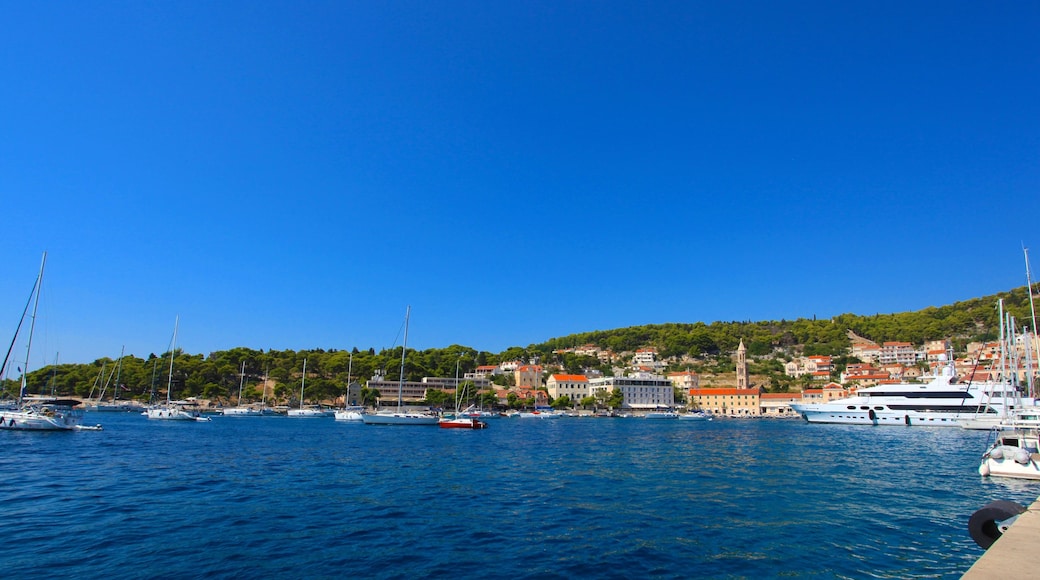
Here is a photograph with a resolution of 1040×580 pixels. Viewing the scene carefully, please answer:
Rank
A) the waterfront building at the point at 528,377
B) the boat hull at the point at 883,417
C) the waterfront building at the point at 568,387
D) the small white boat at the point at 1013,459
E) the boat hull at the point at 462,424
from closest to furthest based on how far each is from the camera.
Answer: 1. the small white boat at the point at 1013,459
2. the boat hull at the point at 462,424
3. the boat hull at the point at 883,417
4. the waterfront building at the point at 568,387
5. the waterfront building at the point at 528,377

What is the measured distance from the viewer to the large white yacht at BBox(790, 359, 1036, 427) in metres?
64.2

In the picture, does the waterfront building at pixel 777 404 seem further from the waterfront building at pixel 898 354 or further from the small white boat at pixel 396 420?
the small white boat at pixel 396 420

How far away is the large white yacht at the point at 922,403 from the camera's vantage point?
6425 cm

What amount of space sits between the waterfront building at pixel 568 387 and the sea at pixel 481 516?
110691mm

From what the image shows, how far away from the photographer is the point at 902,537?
1303 cm

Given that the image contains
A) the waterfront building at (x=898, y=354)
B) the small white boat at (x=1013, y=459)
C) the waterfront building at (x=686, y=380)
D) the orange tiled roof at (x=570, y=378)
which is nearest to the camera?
the small white boat at (x=1013, y=459)

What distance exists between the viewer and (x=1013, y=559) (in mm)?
4844

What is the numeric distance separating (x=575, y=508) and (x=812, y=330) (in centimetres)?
19393

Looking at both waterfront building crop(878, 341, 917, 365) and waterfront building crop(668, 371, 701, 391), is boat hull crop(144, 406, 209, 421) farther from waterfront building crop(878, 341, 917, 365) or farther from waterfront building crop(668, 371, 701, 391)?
waterfront building crop(878, 341, 917, 365)

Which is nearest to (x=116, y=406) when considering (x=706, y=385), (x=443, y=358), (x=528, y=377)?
(x=443, y=358)

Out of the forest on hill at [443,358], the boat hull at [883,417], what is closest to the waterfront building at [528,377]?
the forest on hill at [443,358]

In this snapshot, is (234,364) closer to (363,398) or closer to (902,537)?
(363,398)

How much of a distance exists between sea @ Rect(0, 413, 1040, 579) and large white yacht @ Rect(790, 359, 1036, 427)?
44676mm

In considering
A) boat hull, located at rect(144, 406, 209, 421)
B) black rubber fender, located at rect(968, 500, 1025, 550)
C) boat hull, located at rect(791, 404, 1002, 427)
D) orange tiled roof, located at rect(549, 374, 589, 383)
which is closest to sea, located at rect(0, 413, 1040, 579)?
black rubber fender, located at rect(968, 500, 1025, 550)
